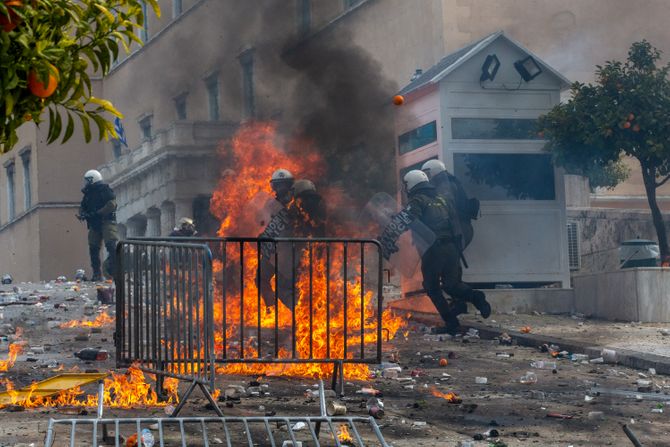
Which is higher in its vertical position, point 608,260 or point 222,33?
point 222,33

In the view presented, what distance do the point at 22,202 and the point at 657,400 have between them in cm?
4069

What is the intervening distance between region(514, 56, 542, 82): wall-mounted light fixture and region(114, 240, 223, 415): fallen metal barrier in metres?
9.99

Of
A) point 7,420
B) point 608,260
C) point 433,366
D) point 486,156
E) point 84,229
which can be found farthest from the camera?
point 84,229

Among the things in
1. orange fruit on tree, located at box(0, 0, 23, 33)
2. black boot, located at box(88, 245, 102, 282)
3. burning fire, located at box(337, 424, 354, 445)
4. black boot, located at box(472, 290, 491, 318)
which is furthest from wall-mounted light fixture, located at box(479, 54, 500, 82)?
orange fruit on tree, located at box(0, 0, 23, 33)

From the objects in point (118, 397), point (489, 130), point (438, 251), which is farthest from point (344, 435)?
point (489, 130)

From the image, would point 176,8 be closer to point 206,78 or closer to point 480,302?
point 206,78

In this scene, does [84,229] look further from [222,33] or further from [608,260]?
[608,260]

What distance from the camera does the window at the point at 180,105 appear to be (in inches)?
1487

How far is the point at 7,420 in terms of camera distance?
8.03m

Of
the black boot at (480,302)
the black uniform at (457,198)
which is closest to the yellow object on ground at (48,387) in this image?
the black boot at (480,302)

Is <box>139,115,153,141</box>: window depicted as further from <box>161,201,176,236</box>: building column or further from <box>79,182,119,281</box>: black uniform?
<box>79,182,119,281</box>: black uniform

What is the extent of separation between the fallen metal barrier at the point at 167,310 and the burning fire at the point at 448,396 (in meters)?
1.78

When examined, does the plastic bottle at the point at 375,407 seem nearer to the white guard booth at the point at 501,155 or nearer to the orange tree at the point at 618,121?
the white guard booth at the point at 501,155

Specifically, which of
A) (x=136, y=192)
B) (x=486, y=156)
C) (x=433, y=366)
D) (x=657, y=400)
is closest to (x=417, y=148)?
(x=486, y=156)
